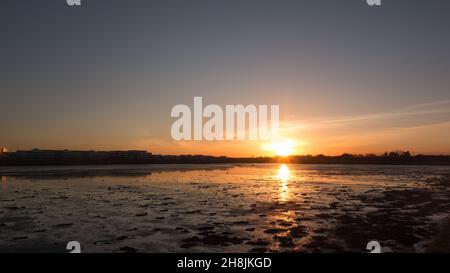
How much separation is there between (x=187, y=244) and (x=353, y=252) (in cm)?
641

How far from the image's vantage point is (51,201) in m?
27.3

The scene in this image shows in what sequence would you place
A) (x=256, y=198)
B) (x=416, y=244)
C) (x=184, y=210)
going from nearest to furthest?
(x=416, y=244) → (x=184, y=210) → (x=256, y=198)

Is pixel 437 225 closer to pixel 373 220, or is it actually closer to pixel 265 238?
pixel 373 220

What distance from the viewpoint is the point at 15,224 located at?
1859 cm

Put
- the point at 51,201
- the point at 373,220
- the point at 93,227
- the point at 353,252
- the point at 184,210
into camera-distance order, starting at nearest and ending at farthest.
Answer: the point at 353,252
the point at 93,227
the point at 373,220
the point at 184,210
the point at 51,201

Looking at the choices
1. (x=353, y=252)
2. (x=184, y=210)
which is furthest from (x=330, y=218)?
(x=184, y=210)

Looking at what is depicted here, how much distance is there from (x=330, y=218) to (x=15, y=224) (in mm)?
16735

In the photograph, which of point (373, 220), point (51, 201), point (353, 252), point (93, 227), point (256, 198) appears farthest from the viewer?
point (256, 198)
